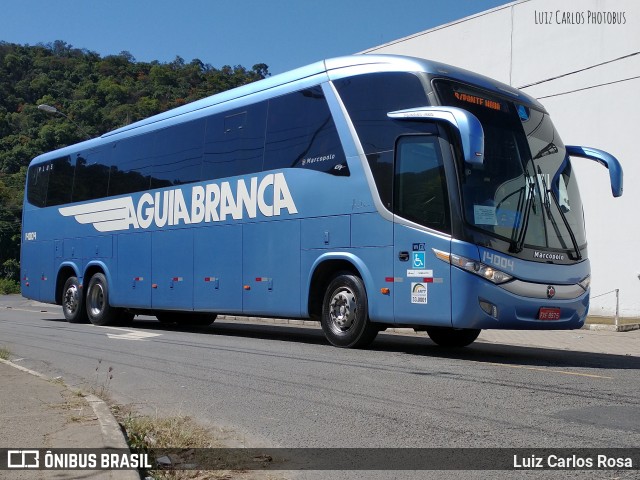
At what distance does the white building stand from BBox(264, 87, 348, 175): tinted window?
11.7m

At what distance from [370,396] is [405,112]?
441cm

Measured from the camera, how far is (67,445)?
5.14 meters

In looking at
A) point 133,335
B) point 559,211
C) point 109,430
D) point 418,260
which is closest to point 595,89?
point 559,211

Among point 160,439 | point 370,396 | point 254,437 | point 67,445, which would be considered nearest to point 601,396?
point 370,396

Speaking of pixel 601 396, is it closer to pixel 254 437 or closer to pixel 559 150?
pixel 254 437

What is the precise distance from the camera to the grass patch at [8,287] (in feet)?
187

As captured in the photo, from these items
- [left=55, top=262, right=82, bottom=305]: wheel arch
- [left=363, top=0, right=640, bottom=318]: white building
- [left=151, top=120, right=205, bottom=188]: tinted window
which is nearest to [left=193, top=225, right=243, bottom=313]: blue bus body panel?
[left=151, top=120, right=205, bottom=188]: tinted window

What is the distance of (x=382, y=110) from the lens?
10750 mm

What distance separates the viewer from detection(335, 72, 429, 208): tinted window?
410 inches

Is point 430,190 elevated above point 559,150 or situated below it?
below

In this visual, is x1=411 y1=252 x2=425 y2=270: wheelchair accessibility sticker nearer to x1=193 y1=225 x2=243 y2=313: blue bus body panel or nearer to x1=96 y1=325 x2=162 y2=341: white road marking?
x1=193 y1=225 x2=243 y2=313: blue bus body panel

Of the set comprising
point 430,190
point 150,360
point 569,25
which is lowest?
point 150,360

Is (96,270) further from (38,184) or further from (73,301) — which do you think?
(38,184)

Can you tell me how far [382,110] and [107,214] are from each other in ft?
29.9
